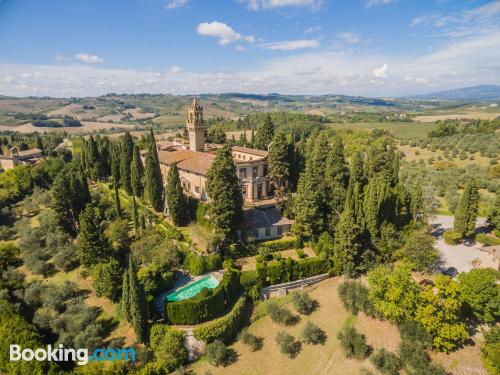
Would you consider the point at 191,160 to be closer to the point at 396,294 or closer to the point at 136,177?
the point at 136,177

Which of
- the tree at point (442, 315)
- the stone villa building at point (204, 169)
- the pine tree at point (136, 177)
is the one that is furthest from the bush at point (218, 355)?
the pine tree at point (136, 177)

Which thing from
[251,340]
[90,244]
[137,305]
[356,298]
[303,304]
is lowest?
[251,340]

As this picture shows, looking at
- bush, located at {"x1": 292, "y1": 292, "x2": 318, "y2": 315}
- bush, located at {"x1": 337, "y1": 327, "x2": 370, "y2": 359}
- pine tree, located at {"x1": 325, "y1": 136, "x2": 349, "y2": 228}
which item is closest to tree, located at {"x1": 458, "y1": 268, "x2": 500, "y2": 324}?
bush, located at {"x1": 337, "y1": 327, "x2": 370, "y2": 359}

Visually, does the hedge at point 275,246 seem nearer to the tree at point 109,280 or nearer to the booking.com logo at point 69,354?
the tree at point 109,280

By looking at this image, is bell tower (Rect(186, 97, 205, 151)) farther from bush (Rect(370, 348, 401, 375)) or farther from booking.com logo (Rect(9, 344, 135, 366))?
bush (Rect(370, 348, 401, 375))

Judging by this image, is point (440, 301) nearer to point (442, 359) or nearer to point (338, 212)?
point (442, 359)

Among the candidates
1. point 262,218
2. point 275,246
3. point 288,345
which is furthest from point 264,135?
point 288,345
